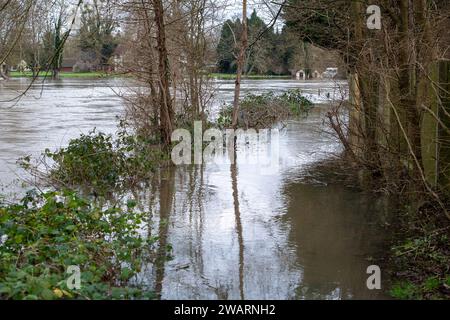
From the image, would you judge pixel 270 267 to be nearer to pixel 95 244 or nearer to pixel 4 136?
pixel 95 244

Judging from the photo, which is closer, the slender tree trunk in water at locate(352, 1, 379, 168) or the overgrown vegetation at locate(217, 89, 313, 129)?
the slender tree trunk in water at locate(352, 1, 379, 168)

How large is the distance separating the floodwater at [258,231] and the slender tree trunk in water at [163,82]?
4.19 feet

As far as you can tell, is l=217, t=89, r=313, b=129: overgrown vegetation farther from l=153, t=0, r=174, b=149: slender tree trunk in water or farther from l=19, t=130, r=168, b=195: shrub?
l=19, t=130, r=168, b=195: shrub

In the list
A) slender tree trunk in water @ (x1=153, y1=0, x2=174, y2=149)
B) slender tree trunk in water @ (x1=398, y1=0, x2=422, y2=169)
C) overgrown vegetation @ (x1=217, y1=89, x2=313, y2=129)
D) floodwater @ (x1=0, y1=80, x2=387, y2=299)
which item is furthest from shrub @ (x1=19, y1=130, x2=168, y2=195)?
overgrown vegetation @ (x1=217, y1=89, x2=313, y2=129)

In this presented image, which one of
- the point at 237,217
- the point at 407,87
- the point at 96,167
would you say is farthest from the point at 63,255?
the point at 96,167

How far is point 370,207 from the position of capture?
35.6 feet

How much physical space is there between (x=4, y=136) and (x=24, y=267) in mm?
15928

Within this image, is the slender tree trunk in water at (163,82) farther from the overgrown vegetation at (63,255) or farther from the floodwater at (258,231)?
the overgrown vegetation at (63,255)

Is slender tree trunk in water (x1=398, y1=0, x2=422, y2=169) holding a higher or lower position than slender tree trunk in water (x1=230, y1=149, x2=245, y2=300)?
higher

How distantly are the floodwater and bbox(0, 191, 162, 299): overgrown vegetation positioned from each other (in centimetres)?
50

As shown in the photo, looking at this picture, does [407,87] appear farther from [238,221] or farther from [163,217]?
[163,217]

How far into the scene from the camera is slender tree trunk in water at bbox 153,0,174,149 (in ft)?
47.9

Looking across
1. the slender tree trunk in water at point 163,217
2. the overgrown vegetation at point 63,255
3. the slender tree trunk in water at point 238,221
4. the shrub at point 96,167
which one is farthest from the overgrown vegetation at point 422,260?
the shrub at point 96,167
